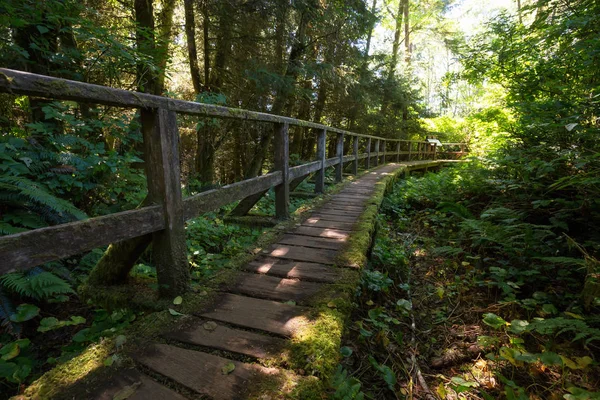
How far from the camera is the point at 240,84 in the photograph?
9289 mm

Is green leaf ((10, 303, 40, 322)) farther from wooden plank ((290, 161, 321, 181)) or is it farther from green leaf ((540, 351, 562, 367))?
green leaf ((540, 351, 562, 367))

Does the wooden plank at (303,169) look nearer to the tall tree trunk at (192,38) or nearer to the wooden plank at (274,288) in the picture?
the wooden plank at (274,288)

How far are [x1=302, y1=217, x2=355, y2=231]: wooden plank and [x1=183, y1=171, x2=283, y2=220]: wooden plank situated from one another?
2.65 ft

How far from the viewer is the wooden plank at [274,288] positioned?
213 cm

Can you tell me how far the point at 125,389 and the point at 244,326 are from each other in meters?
0.64

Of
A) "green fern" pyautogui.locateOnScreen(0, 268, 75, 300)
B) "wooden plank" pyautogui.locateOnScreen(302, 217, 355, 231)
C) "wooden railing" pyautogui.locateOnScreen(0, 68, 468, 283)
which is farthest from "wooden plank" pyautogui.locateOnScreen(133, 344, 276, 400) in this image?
"wooden plank" pyautogui.locateOnScreen(302, 217, 355, 231)

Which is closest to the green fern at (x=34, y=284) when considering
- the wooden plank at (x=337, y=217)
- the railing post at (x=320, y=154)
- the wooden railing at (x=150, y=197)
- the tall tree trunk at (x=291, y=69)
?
the wooden railing at (x=150, y=197)

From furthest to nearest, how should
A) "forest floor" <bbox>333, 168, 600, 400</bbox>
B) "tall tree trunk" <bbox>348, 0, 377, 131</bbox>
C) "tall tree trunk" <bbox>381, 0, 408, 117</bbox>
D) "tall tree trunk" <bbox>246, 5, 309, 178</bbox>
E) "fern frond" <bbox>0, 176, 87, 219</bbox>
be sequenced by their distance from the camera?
"tall tree trunk" <bbox>381, 0, 408, 117</bbox> → "tall tree trunk" <bbox>348, 0, 377, 131</bbox> → "tall tree trunk" <bbox>246, 5, 309, 178</bbox> → "fern frond" <bbox>0, 176, 87, 219</bbox> → "forest floor" <bbox>333, 168, 600, 400</bbox>

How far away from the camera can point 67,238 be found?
1348 millimetres

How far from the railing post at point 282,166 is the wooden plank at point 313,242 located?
0.54 m

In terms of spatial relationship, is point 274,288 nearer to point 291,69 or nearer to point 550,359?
point 550,359

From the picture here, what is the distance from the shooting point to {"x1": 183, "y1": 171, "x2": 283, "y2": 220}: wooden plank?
6.86ft

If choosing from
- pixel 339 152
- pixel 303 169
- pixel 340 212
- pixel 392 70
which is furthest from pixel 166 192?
pixel 392 70

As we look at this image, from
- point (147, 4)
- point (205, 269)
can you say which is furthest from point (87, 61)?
point (205, 269)
